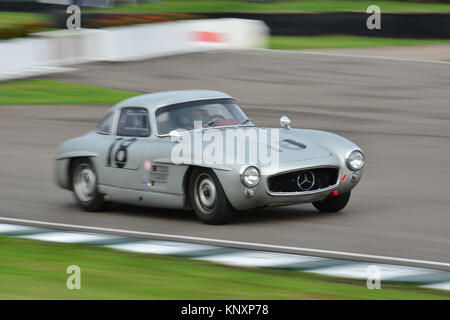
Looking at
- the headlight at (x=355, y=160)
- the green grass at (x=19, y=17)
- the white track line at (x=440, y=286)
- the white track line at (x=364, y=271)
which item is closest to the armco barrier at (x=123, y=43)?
the green grass at (x=19, y=17)

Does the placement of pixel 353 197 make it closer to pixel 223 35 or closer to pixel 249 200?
pixel 249 200

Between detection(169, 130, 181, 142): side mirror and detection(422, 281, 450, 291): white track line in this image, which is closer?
detection(422, 281, 450, 291): white track line

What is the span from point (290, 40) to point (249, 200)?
20.3 m

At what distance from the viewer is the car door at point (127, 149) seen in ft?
32.2

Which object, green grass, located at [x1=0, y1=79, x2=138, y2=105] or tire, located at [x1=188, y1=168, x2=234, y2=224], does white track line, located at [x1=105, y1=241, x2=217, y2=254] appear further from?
green grass, located at [x1=0, y1=79, x2=138, y2=105]

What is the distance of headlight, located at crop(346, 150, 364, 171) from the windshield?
4.28ft

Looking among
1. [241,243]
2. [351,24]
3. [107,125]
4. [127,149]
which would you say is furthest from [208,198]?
[351,24]

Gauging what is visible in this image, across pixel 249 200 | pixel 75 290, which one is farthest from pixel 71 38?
pixel 75 290

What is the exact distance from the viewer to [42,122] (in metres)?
17.8

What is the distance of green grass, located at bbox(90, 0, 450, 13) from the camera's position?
33156 millimetres

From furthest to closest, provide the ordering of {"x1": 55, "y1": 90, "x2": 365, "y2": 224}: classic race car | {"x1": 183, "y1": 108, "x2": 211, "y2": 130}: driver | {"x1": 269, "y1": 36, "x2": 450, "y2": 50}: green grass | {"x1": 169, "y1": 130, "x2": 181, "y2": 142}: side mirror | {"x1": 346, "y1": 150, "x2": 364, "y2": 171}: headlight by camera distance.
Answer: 1. {"x1": 269, "y1": 36, "x2": 450, "y2": 50}: green grass
2. {"x1": 183, "y1": 108, "x2": 211, "y2": 130}: driver
3. {"x1": 169, "y1": 130, "x2": 181, "y2": 142}: side mirror
4. {"x1": 346, "y1": 150, "x2": 364, "y2": 171}: headlight
5. {"x1": 55, "y1": 90, "x2": 365, "y2": 224}: classic race car

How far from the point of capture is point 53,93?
2114 cm

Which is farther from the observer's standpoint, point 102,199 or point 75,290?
point 102,199

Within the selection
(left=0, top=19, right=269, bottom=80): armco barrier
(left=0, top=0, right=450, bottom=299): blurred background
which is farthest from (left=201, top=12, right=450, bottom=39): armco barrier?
(left=0, top=19, right=269, bottom=80): armco barrier
